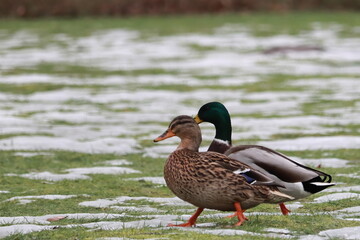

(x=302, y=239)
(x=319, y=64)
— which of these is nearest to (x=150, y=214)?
(x=302, y=239)

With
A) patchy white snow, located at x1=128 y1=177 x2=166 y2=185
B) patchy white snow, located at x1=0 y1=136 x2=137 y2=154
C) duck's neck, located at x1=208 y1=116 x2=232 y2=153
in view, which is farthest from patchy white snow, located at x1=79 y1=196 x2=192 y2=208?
patchy white snow, located at x1=0 y1=136 x2=137 y2=154

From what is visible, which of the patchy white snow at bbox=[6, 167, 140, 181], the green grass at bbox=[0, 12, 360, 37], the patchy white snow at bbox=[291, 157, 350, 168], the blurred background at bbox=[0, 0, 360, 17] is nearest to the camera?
the patchy white snow at bbox=[6, 167, 140, 181]

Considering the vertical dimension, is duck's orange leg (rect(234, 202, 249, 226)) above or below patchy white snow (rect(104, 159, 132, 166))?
above

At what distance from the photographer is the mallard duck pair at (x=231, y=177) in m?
7.74

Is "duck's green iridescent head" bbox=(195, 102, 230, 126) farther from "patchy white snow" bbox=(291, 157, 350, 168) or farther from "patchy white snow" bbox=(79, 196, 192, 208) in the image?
"patchy white snow" bbox=(291, 157, 350, 168)

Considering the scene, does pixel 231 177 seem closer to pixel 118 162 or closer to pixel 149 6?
pixel 118 162

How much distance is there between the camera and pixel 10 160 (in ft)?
42.6

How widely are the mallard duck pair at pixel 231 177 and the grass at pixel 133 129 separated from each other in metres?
0.22

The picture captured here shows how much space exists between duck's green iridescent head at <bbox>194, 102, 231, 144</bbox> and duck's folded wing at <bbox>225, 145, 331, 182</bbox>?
2.88 ft

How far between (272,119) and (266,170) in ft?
28.8

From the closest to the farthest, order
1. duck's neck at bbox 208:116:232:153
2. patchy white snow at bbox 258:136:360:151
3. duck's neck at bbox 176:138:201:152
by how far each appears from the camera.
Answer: duck's neck at bbox 176:138:201:152, duck's neck at bbox 208:116:232:153, patchy white snow at bbox 258:136:360:151

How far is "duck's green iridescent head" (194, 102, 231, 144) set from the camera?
9.37m

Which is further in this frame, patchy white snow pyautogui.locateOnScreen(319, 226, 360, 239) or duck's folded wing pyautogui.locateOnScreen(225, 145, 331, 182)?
duck's folded wing pyautogui.locateOnScreen(225, 145, 331, 182)

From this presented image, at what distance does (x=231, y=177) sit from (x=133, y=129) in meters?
8.53
